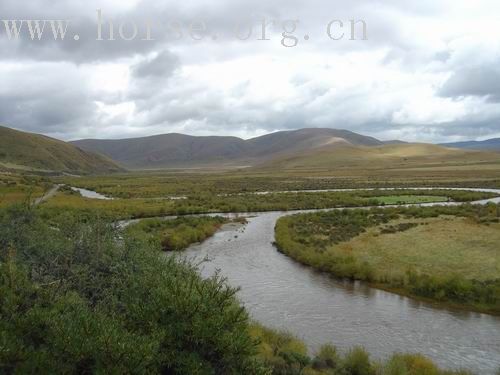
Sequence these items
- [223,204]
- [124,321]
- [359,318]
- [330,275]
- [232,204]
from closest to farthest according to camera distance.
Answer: [124,321], [359,318], [330,275], [232,204], [223,204]

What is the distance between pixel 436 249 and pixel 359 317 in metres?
14.9

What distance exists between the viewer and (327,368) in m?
16.3

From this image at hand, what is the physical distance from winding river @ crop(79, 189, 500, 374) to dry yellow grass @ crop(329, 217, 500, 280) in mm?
4651

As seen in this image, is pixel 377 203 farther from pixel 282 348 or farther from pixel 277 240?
pixel 282 348

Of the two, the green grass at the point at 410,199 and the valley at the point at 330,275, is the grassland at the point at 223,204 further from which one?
the valley at the point at 330,275

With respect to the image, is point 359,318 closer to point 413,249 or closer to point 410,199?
point 413,249

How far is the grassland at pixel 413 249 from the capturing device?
2583 cm

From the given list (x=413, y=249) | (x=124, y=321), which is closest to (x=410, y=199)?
(x=413, y=249)

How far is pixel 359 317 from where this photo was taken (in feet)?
75.4

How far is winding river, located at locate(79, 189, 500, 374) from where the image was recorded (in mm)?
18922

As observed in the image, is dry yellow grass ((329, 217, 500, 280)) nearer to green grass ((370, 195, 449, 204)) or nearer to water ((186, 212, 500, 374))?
water ((186, 212, 500, 374))

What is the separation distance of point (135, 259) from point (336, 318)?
435 inches

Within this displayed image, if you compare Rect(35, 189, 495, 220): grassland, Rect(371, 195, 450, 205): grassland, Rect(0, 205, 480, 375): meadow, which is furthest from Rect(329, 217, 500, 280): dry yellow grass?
Rect(371, 195, 450, 205): grassland

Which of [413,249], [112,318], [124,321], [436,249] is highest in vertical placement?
[112,318]
